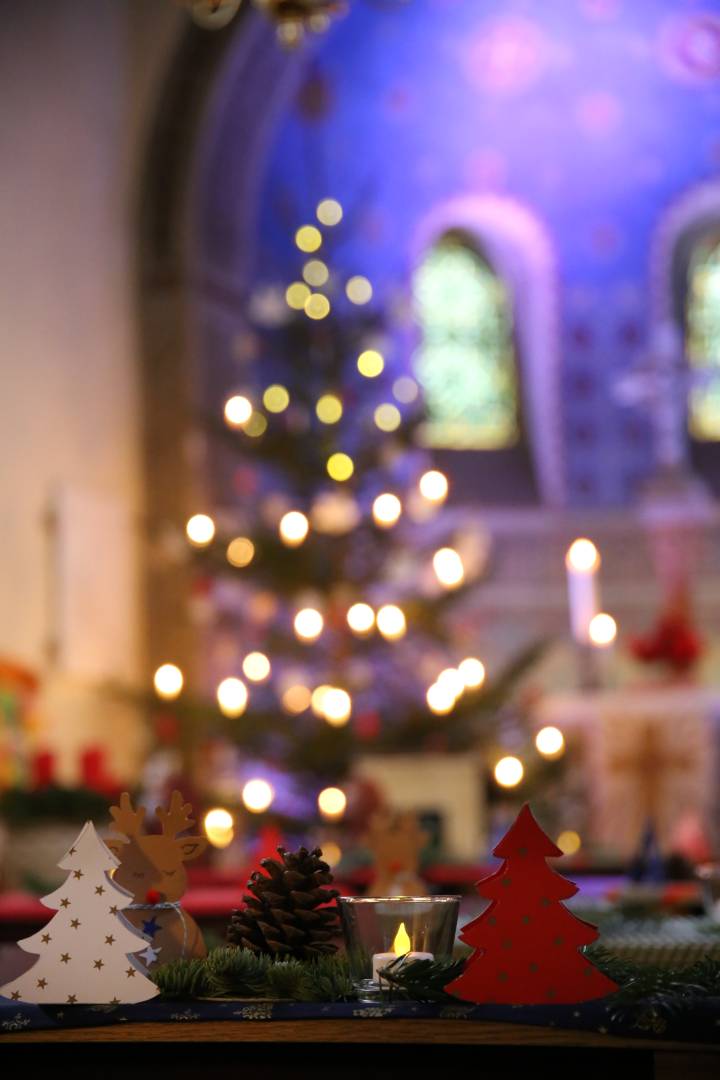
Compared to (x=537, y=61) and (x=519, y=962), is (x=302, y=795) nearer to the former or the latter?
(x=537, y=61)

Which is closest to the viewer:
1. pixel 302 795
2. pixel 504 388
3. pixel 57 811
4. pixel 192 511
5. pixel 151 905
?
pixel 151 905

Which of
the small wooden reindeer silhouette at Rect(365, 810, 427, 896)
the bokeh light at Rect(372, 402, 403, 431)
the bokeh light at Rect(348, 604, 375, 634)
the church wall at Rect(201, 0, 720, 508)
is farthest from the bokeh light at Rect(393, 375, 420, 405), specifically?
the small wooden reindeer silhouette at Rect(365, 810, 427, 896)

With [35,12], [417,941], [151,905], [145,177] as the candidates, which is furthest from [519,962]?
[145,177]

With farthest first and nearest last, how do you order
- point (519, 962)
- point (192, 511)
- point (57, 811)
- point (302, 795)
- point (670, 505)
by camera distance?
1. point (670, 505)
2. point (192, 511)
3. point (302, 795)
4. point (57, 811)
5. point (519, 962)

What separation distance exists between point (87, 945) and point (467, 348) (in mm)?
9012

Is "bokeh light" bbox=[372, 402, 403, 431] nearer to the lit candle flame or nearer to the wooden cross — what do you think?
the wooden cross

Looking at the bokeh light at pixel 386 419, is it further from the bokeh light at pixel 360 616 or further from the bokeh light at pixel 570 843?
the bokeh light at pixel 570 843

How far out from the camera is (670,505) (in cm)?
954

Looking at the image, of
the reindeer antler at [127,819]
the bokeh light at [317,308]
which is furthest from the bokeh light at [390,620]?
the reindeer antler at [127,819]

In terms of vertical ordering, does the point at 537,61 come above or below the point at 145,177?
above

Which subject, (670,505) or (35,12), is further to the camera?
(670,505)

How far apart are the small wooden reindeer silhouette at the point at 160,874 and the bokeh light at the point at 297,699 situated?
5570mm

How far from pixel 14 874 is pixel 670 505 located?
597 cm

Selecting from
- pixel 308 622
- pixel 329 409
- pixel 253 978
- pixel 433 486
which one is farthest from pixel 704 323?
pixel 253 978
